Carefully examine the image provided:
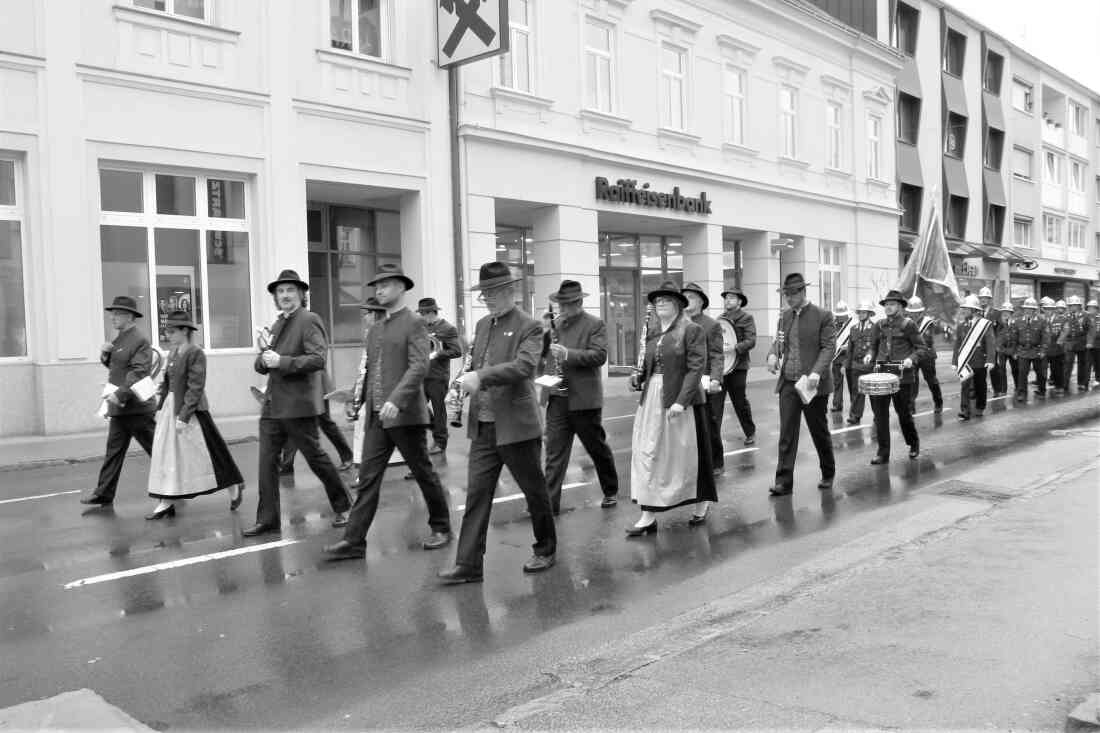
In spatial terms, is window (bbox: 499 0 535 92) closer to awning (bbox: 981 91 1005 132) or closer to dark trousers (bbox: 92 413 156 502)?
dark trousers (bbox: 92 413 156 502)

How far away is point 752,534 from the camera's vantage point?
7301 mm

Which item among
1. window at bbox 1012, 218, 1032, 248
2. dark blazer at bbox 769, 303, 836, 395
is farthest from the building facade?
window at bbox 1012, 218, 1032, 248

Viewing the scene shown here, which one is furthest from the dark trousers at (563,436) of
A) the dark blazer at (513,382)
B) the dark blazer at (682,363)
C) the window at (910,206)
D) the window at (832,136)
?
the window at (910,206)

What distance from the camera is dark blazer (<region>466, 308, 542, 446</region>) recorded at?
608 centimetres

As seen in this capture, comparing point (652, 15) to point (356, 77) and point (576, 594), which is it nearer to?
point (356, 77)

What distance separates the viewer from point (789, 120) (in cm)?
2812

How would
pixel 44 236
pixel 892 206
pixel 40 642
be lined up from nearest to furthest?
1. pixel 40 642
2. pixel 44 236
3. pixel 892 206

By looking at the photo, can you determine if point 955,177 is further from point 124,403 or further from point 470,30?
point 124,403

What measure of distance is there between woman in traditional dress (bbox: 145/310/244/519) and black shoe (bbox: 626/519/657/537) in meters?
3.37

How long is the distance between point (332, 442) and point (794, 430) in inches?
183

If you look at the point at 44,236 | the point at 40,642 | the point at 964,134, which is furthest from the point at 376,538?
the point at 964,134

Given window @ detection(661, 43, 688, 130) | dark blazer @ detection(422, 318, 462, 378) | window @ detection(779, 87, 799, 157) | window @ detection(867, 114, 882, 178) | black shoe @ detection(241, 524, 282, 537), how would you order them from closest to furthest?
black shoe @ detection(241, 524, 282, 537), dark blazer @ detection(422, 318, 462, 378), window @ detection(661, 43, 688, 130), window @ detection(779, 87, 799, 157), window @ detection(867, 114, 882, 178)

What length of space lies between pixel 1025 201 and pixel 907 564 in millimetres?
45905

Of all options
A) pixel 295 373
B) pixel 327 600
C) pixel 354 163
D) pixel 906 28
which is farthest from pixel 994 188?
pixel 327 600
